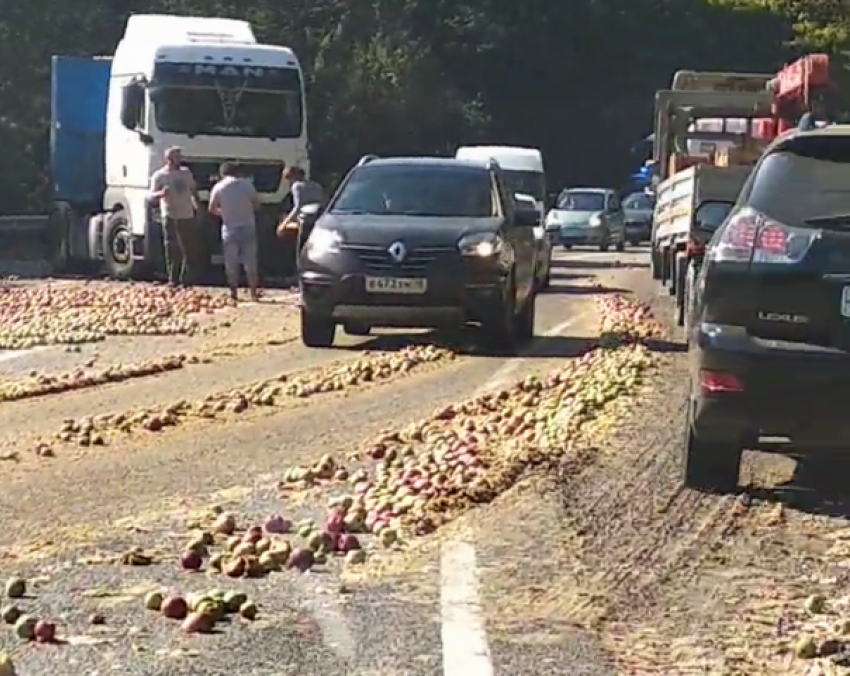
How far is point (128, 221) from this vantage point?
2905cm

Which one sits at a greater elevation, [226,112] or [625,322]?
[226,112]

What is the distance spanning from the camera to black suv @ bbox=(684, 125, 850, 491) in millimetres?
8492

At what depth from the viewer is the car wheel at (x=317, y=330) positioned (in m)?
17.4

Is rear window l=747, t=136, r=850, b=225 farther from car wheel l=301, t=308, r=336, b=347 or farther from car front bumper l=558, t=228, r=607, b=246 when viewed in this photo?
car front bumper l=558, t=228, r=607, b=246

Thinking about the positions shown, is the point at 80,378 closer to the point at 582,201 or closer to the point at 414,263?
the point at 414,263

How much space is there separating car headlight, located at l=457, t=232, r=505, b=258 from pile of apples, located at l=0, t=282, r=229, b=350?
3860 millimetres

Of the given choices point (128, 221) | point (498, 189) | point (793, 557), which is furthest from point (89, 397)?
point (128, 221)

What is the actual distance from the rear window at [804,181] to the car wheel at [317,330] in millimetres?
8607

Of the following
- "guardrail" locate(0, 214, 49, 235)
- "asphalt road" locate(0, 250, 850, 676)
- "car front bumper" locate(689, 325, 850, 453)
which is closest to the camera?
"asphalt road" locate(0, 250, 850, 676)

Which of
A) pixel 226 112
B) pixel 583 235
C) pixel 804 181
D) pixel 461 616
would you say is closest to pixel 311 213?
pixel 226 112

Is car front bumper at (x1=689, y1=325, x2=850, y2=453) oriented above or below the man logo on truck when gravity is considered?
above

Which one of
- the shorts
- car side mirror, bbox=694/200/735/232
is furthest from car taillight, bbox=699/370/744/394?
the shorts

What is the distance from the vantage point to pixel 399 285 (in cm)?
1689

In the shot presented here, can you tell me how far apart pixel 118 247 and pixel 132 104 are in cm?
266
